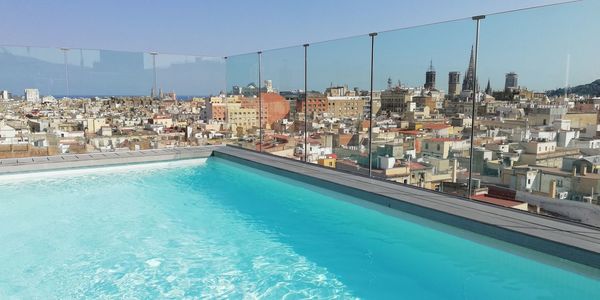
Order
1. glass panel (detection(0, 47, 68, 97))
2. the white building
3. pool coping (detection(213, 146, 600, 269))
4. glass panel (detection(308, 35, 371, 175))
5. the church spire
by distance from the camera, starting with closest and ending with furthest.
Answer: pool coping (detection(213, 146, 600, 269)) < the church spire < glass panel (detection(308, 35, 371, 175)) < glass panel (detection(0, 47, 68, 97)) < the white building

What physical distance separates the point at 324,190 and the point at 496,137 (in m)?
2.14

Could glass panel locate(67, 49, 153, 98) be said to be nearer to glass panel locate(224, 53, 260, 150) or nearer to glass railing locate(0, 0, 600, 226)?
glass railing locate(0, 0, 600, 226)

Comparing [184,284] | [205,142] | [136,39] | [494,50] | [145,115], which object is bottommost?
[184,284]

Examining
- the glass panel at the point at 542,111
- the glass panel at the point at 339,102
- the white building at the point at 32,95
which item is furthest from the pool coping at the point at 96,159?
the glass panel at the point at 542,111

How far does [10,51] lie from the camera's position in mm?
7008

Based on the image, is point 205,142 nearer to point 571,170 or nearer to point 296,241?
point 296,241

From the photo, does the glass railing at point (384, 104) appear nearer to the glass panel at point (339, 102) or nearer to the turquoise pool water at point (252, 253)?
the glass panel at point (339, 102)

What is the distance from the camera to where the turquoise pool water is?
2.92m

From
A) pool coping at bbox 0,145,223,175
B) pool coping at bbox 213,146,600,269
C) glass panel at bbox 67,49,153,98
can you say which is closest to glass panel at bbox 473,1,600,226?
pool coping at bbox 213,146,600,269

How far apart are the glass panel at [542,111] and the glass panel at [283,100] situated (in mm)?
3245

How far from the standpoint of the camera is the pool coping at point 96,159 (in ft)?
21.1


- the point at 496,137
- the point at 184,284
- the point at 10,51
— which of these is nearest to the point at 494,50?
the point at 496,137

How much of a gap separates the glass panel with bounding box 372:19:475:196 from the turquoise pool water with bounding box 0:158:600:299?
2.52 ft

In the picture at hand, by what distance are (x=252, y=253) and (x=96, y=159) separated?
15.8 feet
